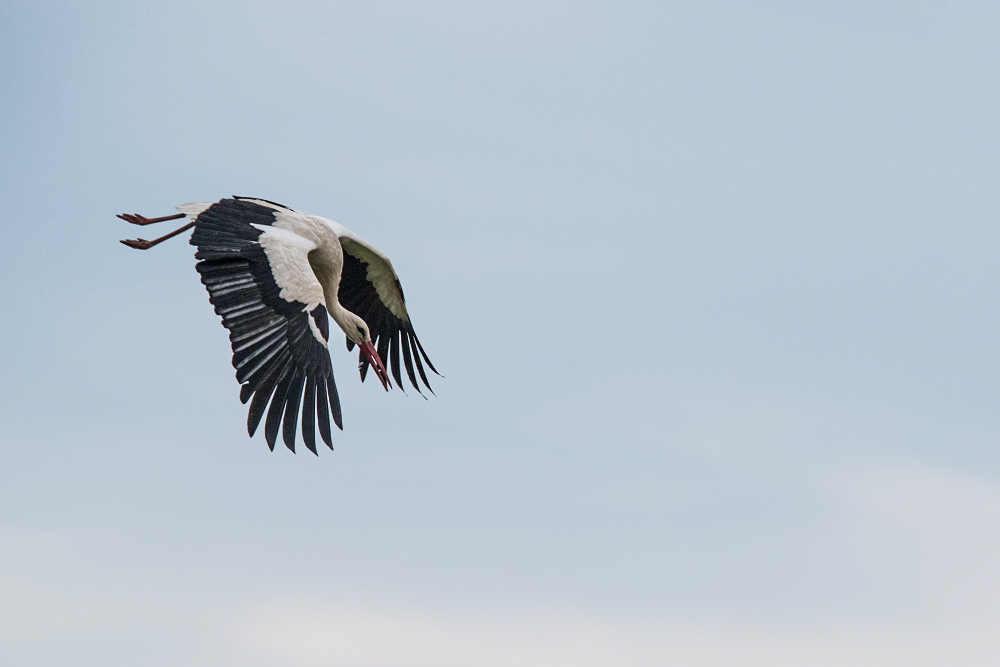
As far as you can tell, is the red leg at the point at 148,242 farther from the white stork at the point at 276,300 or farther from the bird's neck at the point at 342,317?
the bird's neck at the point at 342,317

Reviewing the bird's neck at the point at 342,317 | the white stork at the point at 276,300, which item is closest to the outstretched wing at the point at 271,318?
the white stork at the point at 276,300

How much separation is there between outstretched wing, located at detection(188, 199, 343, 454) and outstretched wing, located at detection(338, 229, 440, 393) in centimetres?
312

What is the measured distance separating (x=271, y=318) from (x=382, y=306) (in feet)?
15.8

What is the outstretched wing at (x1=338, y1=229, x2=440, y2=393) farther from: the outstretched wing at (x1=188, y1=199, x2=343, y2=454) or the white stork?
the outstretched wing at (x1=188, y1=199, x2=343, y2=454)

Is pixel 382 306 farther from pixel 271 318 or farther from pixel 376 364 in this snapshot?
pixel 271 318

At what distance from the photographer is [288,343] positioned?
11734 millimetres

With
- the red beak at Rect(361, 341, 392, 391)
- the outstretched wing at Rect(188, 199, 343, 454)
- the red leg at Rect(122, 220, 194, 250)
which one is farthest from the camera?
the red leg at Rect(122, 220, 194, 250)

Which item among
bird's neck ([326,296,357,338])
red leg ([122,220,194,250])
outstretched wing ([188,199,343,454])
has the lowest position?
outstretched wing ([188,199,343,454])

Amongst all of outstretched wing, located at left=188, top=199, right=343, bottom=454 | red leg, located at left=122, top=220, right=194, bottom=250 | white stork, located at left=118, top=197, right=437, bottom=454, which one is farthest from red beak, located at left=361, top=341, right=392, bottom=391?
red leg, located at left=122, top=220, right=194, bottom=250

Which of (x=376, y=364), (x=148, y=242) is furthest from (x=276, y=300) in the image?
(x=148, y=242)

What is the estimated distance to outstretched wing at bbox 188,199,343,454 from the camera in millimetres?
11219

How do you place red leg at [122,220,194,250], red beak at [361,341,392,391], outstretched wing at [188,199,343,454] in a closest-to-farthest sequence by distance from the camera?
outstretched wing at [188,199,343,454], red beak at [361,341,392,391], red leg at [122,220,194,250]

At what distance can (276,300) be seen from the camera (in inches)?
476

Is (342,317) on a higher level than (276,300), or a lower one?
higher
